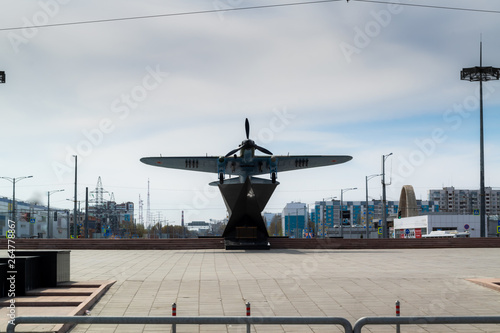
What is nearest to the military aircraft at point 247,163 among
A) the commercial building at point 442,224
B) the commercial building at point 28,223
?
the commercial building at point 442,224

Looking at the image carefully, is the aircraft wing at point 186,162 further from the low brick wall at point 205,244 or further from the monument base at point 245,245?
the monument base at point 245,245

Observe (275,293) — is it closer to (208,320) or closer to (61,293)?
(61,293)

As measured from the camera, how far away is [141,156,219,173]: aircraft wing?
4172 cm

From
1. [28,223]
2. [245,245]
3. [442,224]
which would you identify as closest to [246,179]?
[245,245]

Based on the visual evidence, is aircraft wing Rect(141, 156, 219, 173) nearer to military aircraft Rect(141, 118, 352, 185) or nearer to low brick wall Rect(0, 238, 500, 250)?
military aircraft Rect(141, 118, 352, 185)

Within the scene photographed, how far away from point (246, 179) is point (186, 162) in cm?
638

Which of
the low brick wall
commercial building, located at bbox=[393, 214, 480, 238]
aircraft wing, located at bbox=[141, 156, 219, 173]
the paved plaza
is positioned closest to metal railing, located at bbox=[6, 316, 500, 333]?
the paved plaza

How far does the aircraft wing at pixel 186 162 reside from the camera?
41719mm

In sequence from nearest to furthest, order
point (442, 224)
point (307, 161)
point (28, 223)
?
point (307, 161), point (442, 224), point (28, 223)

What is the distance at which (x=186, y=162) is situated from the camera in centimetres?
4266

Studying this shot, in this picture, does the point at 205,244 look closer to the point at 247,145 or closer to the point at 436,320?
the point at 247,145

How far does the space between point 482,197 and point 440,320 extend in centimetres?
4364

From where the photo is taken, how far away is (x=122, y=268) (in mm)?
23797

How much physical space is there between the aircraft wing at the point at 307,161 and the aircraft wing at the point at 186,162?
5527 millimetres
